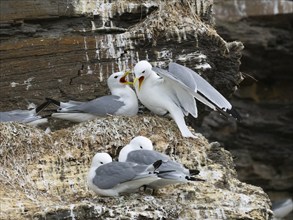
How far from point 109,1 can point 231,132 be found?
17.3 ft

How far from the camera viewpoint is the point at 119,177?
9.91m

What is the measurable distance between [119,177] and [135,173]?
0.44ft

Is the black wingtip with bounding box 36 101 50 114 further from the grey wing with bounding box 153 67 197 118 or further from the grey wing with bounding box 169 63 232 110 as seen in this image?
the grey wing with bounding box 169 63 232 110

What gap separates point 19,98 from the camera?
12.7m

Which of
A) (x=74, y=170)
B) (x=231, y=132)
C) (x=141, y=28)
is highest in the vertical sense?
(x=141, y=28)

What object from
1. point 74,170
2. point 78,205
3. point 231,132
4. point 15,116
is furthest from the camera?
point 231,132

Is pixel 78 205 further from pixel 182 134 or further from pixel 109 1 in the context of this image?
pixel 109 1

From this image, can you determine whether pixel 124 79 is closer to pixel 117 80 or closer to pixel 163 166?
pixel 117 80

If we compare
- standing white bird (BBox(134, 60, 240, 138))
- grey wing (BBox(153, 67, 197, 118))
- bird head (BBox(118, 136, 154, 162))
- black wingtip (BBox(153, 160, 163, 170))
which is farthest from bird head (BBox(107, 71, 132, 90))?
black wingtip (BBox(153, 160, 163, 170))

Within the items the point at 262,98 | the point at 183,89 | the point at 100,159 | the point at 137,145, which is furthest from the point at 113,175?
the point at 262,98

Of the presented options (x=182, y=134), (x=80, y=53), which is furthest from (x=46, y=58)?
(x=182, y=134)

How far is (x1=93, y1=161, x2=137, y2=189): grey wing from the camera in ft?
32.5

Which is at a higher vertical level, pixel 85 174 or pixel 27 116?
pixel 27 116

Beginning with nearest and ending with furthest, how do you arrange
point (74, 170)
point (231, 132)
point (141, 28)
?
point (74, 170) → point (141, 28) → point (231, 132)
